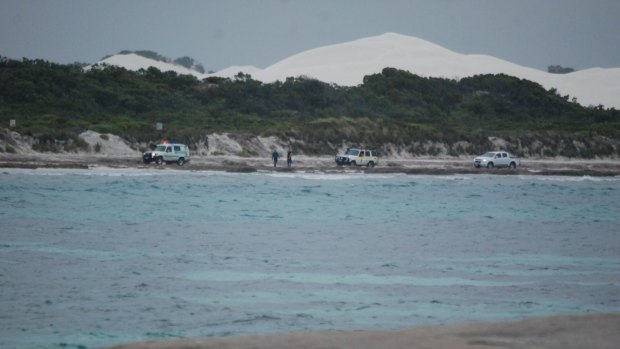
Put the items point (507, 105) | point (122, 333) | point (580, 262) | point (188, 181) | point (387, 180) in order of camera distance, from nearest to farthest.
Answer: point (122, 333), point (580, 262), point (188, 181), point (387, 180), point (507, 105)

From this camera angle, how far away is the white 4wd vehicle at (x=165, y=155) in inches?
2104

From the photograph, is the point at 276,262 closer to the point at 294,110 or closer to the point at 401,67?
the point at 294,110

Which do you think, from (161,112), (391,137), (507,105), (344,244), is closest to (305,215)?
(344,244)

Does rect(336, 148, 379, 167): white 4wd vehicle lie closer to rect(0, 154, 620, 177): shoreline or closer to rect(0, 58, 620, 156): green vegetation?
rect(0, 154, 620, 177): shoreline

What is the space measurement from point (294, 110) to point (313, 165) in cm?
2896

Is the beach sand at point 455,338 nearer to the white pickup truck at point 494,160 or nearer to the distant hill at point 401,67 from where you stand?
the white pickup truck at point 494,160

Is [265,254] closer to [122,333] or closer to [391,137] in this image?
[122,333]

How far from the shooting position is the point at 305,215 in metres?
34.3

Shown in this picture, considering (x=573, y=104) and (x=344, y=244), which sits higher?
(x=573, y=104)

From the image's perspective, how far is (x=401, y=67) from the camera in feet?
545

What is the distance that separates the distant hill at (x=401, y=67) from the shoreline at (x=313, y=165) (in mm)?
80913

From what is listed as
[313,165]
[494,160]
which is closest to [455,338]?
[313,165]

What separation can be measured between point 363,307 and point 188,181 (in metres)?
34.4

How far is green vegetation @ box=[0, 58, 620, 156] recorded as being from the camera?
65875 mm
